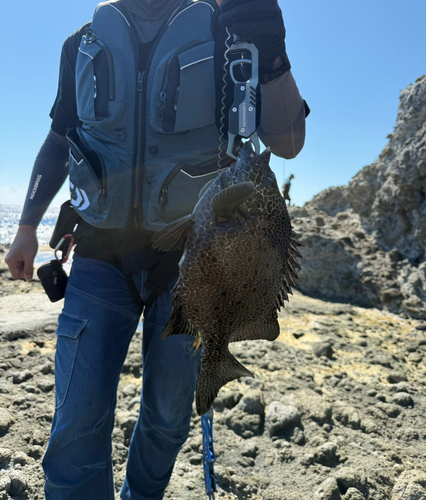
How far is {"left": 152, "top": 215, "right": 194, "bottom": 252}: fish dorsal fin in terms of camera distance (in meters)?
1.23

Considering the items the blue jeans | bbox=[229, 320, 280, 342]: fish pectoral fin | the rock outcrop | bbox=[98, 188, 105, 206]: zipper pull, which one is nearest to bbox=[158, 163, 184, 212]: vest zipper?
bbox=[98, 188, 105, 206]: zipper pull

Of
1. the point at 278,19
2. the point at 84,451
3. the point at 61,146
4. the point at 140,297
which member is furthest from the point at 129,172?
the point at 84,451

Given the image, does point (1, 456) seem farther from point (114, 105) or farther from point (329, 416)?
point (329, 416)

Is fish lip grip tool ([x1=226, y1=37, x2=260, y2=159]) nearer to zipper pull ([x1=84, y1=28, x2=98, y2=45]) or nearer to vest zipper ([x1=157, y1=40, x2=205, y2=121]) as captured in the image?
vest zipper ([x1=157, y1=40, x2=205, y2=121])

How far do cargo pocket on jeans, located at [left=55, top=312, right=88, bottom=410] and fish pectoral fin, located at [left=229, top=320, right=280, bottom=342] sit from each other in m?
0.80

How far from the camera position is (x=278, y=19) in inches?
54.1

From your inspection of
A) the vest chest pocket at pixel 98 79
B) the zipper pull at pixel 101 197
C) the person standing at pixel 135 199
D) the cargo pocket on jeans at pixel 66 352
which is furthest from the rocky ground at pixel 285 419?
the vest chest pocket at pixel 98 79

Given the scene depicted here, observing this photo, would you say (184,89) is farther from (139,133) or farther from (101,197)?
(101,197)

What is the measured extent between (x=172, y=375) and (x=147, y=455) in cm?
46

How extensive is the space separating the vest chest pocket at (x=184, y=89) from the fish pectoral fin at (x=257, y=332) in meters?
0.97

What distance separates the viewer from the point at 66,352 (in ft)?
5.86

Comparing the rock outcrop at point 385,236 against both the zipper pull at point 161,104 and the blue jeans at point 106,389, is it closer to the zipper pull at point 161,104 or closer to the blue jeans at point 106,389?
the blue jeans at point 106,389

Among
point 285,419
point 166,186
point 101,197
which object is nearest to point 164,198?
point 166,186

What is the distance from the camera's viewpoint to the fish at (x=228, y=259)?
1.23 metres
